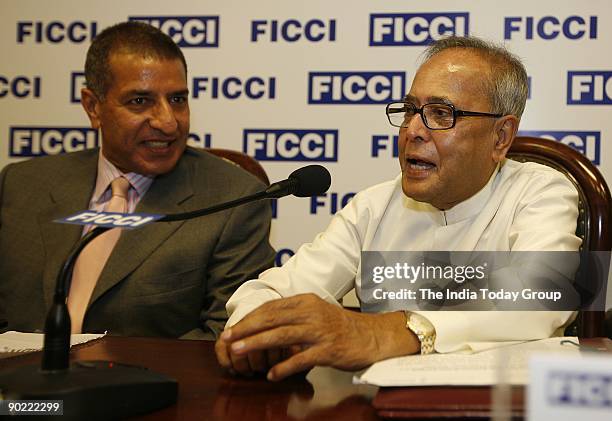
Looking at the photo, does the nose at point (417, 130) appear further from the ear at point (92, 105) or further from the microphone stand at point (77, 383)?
the ear at point (92, 105)

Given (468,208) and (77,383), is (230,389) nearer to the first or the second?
(77,383)

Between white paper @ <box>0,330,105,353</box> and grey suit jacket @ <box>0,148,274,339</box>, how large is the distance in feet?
1.76

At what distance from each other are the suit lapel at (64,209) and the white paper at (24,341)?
66cm

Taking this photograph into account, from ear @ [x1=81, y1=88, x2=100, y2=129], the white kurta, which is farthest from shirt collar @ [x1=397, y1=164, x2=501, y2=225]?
ear @ [x1=81, y1=88, x2=100, y2=129]

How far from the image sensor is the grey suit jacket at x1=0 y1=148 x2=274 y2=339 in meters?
2.08

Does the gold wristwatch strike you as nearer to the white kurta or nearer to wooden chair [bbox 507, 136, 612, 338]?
the white kurta

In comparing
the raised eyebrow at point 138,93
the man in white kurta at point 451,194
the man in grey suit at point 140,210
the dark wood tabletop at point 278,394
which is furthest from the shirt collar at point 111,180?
the dark wood tabletop at point 278,394

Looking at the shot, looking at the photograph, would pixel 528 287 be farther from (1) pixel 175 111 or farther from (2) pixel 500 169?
(1) pixel 175 111

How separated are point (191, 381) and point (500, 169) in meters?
1.09

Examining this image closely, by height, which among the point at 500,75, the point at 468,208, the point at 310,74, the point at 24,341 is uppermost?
the point at 310,74

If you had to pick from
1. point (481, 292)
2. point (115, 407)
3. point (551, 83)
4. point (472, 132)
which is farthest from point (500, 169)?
point (115, 407)

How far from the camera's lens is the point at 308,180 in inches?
50.8

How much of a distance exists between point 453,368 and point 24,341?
839 mm

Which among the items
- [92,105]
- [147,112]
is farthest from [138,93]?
[92,105]
